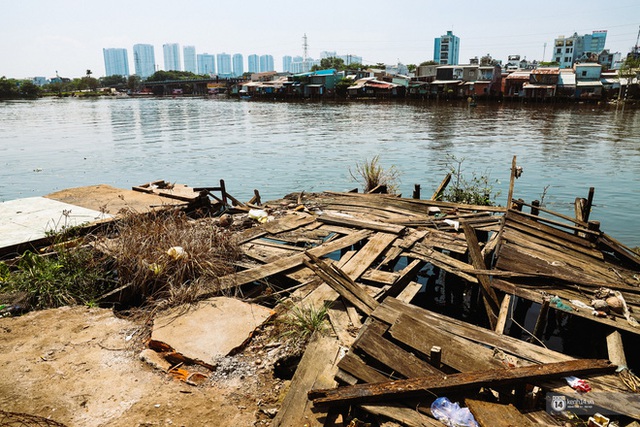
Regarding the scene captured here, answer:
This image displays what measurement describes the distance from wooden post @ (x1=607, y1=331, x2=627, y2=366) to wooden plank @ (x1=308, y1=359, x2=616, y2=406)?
3.19 ft

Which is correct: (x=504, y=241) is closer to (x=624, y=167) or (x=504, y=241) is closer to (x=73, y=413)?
(x=73, y=413)

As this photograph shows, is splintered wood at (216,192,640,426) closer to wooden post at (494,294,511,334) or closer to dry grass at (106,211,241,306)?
wooden post at (494,294,511,334)

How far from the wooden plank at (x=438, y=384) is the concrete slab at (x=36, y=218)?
6.55 meters

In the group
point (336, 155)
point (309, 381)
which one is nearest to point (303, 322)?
point (309, 381)

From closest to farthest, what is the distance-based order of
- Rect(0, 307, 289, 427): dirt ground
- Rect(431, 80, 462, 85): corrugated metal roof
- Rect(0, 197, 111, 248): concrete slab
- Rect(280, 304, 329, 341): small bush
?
Rect(0, 307, 289, 427): dirt ground, Rect(280, 304, 329, 341): small bush, Rect(0, 197, 111, 248): concrete slab, Rect(431, 80, 462, 85): corrugated metal roof

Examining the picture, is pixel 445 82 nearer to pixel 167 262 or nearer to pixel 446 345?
pixel 167 262

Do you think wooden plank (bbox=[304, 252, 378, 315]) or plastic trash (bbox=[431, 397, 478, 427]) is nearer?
plastic trash (bbox=[431, 397, 478, 427])

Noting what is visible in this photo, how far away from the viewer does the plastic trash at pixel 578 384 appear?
4.07m

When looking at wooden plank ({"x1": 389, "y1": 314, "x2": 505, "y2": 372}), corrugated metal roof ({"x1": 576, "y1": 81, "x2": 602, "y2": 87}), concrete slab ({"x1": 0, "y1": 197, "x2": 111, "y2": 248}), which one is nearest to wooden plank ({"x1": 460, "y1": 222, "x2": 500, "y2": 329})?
wooden plank ({"x1": 389, "y1": 314, "x2": 505, "y2": 372})

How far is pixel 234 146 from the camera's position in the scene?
1176 inches

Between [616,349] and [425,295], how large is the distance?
4841 millimetres

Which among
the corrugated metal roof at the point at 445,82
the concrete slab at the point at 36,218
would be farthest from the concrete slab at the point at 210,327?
the corrugated metal roof at the point at 445,82

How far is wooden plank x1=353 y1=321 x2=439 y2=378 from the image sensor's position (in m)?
4.38

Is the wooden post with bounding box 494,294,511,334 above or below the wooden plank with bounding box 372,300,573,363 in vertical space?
below
